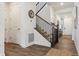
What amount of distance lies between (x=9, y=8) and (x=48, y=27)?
192 centimetres

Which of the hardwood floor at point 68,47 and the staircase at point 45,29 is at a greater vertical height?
the staircase at point 45,29

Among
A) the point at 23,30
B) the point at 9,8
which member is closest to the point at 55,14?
the point at 23,30

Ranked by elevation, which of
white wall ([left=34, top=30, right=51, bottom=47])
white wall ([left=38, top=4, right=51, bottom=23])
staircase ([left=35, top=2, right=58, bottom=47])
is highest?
white wall ([left=38, top=4, right=51, bottom=23])

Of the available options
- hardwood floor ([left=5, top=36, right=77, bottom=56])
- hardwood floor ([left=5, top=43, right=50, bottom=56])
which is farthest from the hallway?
hardwood floor ([left=5, top=43, right=50, bottom=56])

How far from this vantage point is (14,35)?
4.14 m

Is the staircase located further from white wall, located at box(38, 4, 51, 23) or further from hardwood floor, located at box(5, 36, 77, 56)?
hardwood floor, located at box(5, 36, 77, 56)

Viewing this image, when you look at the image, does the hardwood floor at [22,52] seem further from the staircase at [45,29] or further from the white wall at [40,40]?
the staircase at [45,29]

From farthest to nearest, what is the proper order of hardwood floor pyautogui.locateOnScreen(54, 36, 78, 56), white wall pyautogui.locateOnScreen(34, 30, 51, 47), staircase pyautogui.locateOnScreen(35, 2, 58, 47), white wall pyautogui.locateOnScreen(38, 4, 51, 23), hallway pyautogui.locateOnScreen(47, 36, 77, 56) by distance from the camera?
1. white wall pyautogui.locateOnScreen(38, 4, 51, 23)
2. staircase pyautogui.locateOnScreen(35, 2, 58, 47)
3. white wall pyautogui.locateOnScreen(34, 30, 51, 47)
4. hardwood floor pyautogui.locateOnScreen(54, 36, 78, 56)
5. hallway pyautogui.locateOnScreen(47, 36, 77, 56)

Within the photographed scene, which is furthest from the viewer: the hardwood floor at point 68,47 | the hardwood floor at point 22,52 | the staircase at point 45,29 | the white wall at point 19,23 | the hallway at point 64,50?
the staircase at point 45,29

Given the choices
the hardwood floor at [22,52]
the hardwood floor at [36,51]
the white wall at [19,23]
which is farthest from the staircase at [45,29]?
the hardwood floor at [22,52]

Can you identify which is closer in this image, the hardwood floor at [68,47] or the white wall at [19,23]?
the hardwood floor at [68,47]

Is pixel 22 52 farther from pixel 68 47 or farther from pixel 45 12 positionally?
pixel 45 12

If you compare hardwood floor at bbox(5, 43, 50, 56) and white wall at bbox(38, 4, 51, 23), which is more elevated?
white wall at bbox(38, 4, 51, 23)

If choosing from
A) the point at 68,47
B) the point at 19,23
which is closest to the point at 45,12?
the point at 19,23
